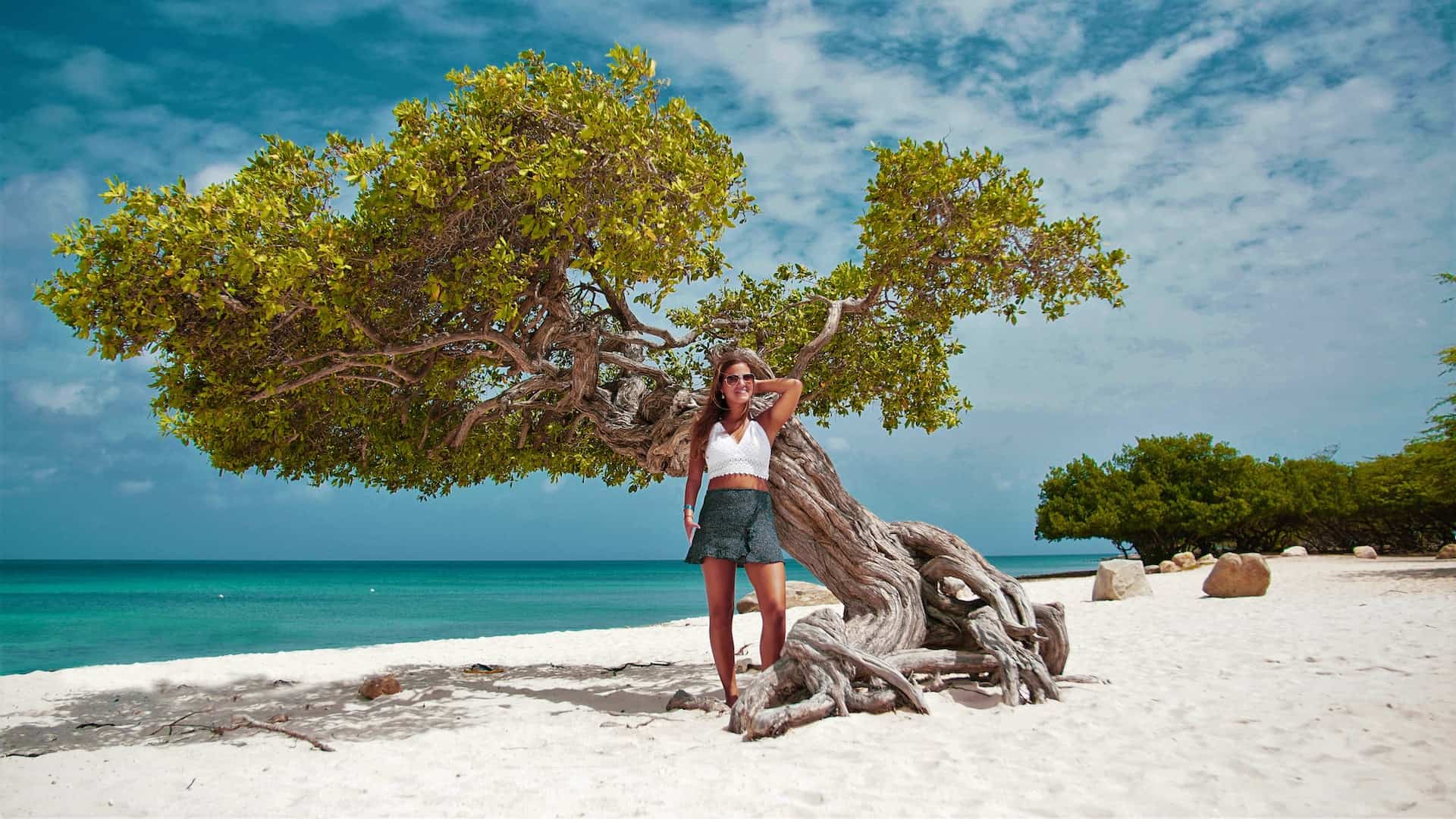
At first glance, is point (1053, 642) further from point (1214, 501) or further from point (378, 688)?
point (1214, 501)

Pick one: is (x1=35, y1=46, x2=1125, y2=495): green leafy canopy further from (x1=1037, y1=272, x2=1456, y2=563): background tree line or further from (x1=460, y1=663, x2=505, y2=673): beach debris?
(x1=1037, y1=272, x2=1456, y2=563): background tree line

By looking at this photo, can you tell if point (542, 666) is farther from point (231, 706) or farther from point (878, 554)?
point (878, 554)

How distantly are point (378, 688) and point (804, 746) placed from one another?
17.6ft

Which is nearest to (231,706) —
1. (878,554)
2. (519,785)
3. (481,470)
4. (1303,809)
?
(481,470)

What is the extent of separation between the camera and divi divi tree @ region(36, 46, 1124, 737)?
6.52 meters

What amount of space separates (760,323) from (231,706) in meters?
6.88

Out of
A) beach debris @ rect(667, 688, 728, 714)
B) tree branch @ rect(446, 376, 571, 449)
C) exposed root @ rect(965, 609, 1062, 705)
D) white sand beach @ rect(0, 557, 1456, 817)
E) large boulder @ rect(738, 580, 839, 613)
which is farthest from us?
large boulder @ rect(738, 580, 839, 613)

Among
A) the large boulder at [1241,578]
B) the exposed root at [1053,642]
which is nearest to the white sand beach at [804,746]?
the exposed root at [1053,642]

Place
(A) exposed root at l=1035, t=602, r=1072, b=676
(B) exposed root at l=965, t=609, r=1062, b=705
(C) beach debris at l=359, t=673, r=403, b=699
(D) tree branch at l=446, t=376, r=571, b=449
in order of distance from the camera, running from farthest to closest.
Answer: (C) beach debris at l=359, t=673, r=403, b=699, (D) tree branch at l=446, t=376, r=571, b=449, (A) exposed root at l=1035, t=602, r=1072, b=676, (B) exposed root at l=965, t=609, r=1062, b=705

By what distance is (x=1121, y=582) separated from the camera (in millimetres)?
18047

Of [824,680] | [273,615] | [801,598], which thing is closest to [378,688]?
[824,680]

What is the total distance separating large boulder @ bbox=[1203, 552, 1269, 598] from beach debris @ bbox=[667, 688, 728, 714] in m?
12.9

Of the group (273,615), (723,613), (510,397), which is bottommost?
(273,615)

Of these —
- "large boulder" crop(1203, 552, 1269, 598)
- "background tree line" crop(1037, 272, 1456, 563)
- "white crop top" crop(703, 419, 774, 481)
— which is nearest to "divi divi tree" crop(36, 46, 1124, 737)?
"white crop top" crop(703, 419, 774, 481)
